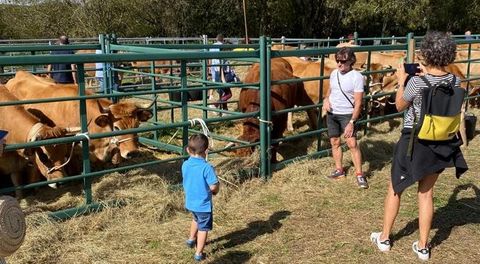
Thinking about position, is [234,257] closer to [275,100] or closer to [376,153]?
[275,100]

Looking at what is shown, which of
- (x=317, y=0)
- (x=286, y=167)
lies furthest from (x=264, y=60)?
(x=317, y=0)

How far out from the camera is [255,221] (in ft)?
16.5

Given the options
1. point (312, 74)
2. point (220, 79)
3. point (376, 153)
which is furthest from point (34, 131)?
point (220, 79)

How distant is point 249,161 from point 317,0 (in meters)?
30.8

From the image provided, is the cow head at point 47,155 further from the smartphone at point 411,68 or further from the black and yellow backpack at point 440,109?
the black and yellow backpack at point 440,109

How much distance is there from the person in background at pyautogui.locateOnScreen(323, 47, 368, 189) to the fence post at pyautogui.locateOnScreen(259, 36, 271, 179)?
0.74 meters

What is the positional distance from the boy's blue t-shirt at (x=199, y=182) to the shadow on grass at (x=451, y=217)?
186 centimetres

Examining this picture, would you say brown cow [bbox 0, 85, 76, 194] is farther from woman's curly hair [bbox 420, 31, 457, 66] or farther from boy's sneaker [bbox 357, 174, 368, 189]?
woman's curly hair [bbox 420, 31, 457, 66]

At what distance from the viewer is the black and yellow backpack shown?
383 centimetres

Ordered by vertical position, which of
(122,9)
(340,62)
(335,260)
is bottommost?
(335,260)

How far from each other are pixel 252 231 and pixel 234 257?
57 centimetres

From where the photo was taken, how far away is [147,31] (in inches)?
1278

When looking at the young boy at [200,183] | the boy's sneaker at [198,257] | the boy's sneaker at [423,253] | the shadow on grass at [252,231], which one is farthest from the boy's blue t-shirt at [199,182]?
the boy's sneaker at [423,253]

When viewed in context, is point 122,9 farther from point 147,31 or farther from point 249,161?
point 249,161
